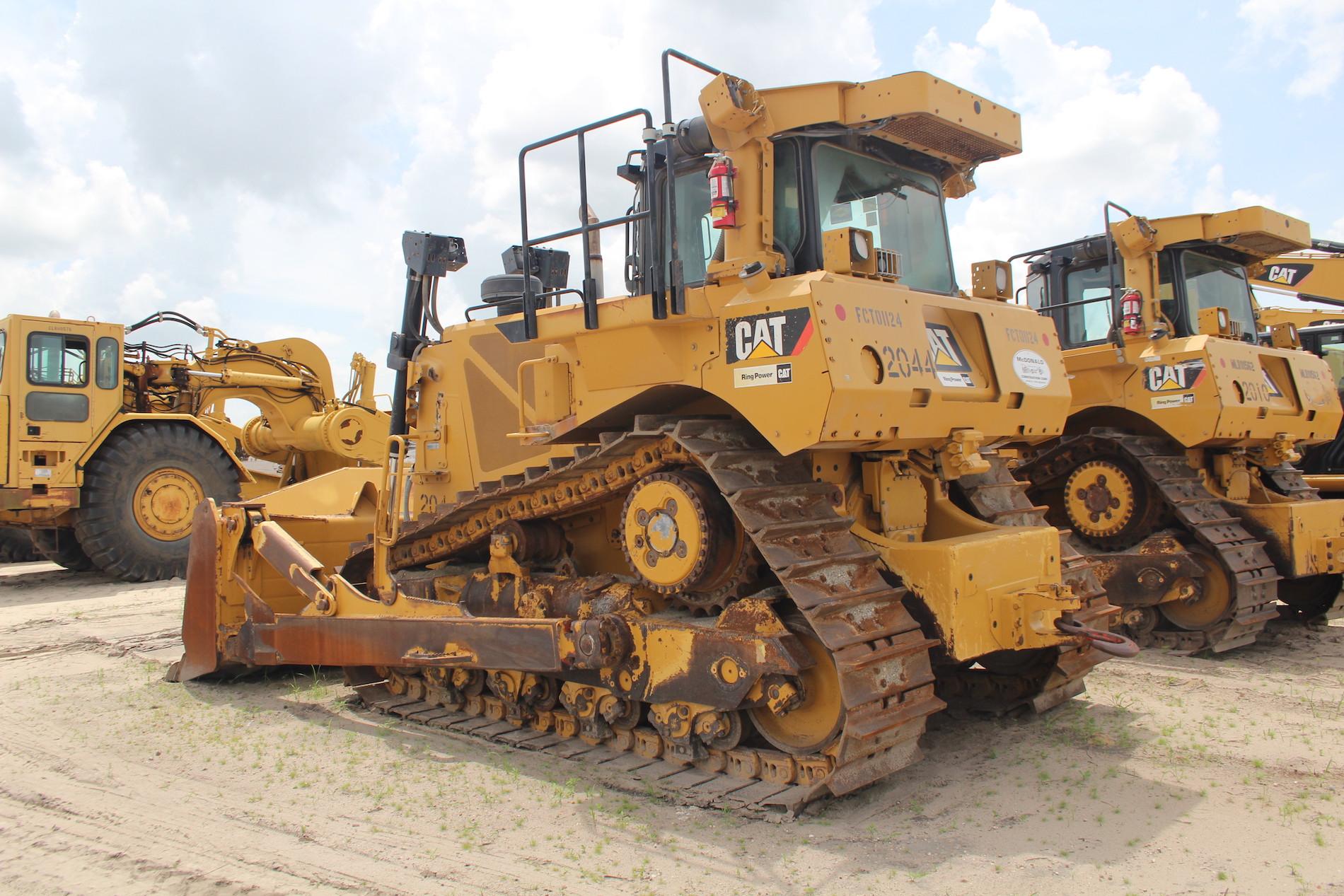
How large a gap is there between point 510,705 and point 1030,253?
22.3 ft

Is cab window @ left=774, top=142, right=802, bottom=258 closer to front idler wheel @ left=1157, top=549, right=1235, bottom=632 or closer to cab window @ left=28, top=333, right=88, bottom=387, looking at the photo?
front idler wheel @ left=1157, top=549, right=1235, bottom=632

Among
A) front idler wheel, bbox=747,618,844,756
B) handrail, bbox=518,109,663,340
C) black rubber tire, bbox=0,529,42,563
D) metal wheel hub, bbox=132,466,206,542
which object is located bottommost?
front idler wheel, bbox=747,618,844,756

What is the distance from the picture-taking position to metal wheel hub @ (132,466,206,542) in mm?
13125

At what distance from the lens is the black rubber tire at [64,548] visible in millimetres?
13711

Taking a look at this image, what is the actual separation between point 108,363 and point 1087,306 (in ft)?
38.6

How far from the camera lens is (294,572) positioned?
6.61 meters

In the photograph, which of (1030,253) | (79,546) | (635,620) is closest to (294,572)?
(635,620)

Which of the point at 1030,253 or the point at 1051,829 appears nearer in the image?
the point at 1051,829

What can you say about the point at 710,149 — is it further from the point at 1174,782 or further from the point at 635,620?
the point at 1174,782

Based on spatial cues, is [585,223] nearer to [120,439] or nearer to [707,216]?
[707,216]

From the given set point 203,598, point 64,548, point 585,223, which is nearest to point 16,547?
point 64,548

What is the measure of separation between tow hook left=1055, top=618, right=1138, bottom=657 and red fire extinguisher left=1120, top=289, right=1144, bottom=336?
4345 millimetres

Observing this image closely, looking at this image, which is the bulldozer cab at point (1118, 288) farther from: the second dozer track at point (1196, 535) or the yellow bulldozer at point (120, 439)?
the yellow bulldozer at point (120, 439)

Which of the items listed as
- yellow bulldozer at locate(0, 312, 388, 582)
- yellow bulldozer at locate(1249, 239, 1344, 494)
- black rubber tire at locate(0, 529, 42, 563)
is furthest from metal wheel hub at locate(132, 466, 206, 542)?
yellow bulldozer at locate(1249, 239, 1344, 494)
